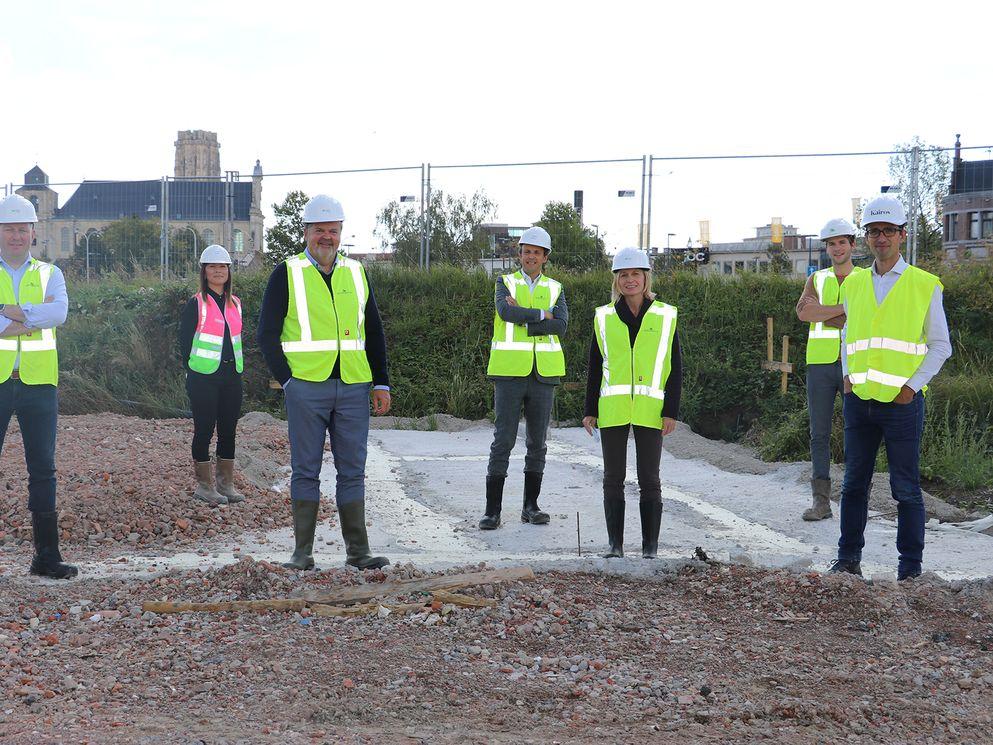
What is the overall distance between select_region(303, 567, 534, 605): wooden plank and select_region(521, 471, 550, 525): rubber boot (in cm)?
265

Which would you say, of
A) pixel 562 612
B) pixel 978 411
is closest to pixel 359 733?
pixel 562 612

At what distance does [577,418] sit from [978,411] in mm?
5815

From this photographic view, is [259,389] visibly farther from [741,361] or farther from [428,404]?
[741,361]

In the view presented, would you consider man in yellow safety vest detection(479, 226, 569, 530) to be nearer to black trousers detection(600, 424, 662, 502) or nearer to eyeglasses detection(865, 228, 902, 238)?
black trousers detection(600, 424, 662, 502)

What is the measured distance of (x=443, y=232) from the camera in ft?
60.1

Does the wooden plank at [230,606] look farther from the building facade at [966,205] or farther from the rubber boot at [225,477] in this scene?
the building facade at [966,205]

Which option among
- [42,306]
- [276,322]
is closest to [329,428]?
[276,322]

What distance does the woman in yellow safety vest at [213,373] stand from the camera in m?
8.79

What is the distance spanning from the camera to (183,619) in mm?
5215

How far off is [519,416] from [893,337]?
2866mm

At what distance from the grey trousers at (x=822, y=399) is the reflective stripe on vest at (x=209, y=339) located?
4.43 metres

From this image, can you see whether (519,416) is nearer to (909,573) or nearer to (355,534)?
(355,534)

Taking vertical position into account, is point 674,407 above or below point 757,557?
above

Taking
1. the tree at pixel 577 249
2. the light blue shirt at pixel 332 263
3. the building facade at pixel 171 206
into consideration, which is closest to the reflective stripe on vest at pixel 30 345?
the light blue shirt at pixel 332 263
